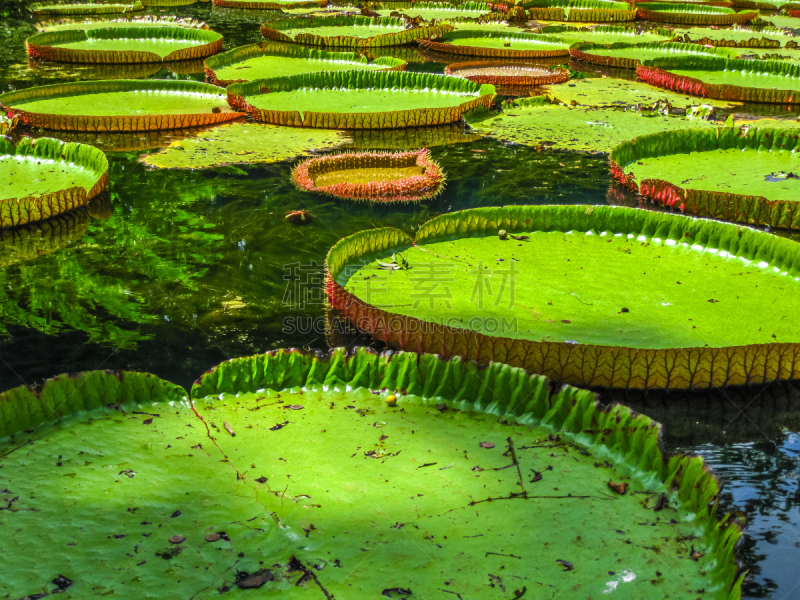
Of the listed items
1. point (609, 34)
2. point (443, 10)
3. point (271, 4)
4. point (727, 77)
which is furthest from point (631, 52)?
point (271, 4)

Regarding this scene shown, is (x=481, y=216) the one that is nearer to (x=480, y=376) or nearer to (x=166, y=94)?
(x=480, y=376)

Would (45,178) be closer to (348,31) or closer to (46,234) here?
(46,234)

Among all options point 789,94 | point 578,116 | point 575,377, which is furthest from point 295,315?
point 789,94

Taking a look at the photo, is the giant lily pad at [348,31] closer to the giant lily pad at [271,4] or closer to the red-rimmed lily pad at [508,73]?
the red-rimmed lily pad at [508,73]

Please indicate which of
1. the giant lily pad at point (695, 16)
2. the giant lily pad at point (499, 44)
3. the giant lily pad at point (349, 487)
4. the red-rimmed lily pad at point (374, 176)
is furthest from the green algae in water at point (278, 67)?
the giant lily pad at point (695, 16)

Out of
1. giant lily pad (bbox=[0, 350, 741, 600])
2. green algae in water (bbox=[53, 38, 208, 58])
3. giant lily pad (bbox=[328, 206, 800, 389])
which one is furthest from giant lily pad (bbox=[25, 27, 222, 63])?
giant lily pad (bbox=[0, 350, 741, 600])
